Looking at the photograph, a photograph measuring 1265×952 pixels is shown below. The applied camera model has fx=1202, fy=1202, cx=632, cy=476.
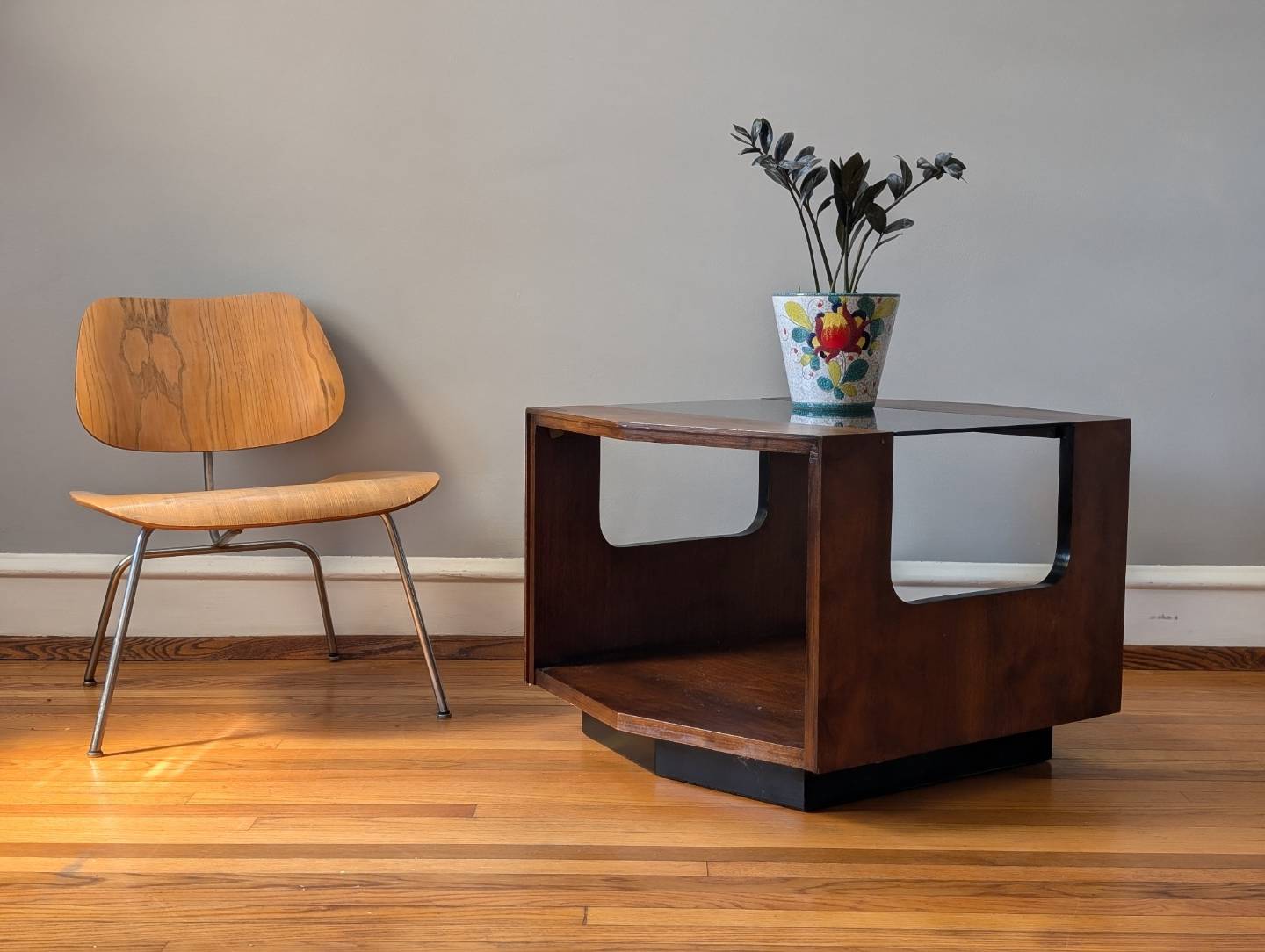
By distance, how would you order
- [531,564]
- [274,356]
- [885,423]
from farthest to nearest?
[274,356], [531,564], [885,423]

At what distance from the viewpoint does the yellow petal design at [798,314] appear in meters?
1.52

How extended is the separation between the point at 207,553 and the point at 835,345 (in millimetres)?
1085

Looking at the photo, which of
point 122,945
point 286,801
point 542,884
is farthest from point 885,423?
point 122,945

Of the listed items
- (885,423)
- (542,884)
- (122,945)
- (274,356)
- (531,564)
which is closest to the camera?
(122,945)

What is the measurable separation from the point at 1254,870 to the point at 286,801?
3.54 ft

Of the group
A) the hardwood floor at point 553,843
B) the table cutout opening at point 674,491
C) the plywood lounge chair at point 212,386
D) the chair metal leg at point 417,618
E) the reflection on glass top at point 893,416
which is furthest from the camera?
the table cutout opening at point 674,491

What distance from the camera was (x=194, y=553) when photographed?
6.13ft

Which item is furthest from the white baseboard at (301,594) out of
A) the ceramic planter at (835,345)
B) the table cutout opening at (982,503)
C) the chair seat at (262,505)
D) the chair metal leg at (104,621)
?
the ceramic planter at (835,345)

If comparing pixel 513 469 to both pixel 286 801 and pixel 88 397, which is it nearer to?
pixel 88 397

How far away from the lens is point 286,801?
1441 mm

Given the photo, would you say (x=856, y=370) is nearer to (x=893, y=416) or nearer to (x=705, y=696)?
(x=893, y=416)

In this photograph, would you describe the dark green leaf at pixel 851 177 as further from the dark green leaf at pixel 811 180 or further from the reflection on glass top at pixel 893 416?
the reflection on glass top at pixel 893 416

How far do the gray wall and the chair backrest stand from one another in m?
0.11

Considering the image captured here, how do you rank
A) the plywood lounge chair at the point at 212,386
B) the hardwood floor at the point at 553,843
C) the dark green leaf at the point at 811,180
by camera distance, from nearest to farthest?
the hardwood floor at the point at 553,843 → the dark green leaf at the point at 811,180 → the plywood lounge chair at the point at 212,386
